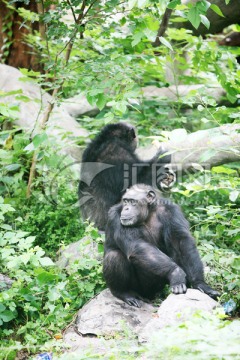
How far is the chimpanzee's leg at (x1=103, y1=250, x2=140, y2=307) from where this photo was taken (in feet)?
16.8

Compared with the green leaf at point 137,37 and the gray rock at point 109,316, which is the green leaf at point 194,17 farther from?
the gray rock at point 109,316

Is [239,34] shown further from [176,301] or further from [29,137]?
[176,301]

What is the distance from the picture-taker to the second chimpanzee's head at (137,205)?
521 centimetres

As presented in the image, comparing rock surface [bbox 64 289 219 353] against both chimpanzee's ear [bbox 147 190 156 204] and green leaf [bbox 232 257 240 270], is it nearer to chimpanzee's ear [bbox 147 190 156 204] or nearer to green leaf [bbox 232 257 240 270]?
green leaf [bbox 232 257 240 270]

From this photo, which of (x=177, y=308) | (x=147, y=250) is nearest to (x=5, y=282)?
(x=147, y=250)

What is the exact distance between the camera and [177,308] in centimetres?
436

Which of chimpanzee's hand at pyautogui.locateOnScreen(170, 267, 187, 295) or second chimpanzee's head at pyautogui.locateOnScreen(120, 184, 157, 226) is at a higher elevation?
second chimpanzee's head at pyautogui.locateOnScreen(120, 184, 157, 226)

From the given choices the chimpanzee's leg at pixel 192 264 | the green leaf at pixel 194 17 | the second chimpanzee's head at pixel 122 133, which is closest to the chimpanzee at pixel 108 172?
the second chimpanzee's head at pixel 122 133

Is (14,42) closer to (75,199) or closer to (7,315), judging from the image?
(75,199)

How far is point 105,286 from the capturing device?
5.57 m

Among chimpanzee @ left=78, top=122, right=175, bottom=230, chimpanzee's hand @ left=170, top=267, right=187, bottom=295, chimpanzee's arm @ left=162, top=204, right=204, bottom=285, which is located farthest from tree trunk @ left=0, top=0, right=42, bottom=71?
chimpanzee's hand @ left=170, top=267, right=187, bottom=295

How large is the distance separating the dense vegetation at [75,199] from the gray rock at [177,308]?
0.38m

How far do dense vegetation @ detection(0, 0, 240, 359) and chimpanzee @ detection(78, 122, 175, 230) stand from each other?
10.7 inches

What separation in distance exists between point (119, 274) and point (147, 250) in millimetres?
342
